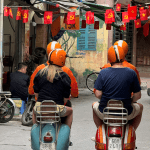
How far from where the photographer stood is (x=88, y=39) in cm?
2041

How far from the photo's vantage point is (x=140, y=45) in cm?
2594

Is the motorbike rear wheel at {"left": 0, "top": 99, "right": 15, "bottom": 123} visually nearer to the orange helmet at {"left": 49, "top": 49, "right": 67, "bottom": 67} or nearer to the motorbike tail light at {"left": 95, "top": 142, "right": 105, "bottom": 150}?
the orange helmet at {"left": 49, "top": 49, "right": 67, "bottom": 67}

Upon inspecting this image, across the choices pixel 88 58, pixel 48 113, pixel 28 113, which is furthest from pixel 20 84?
pixel 88 58

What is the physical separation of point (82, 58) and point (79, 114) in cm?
918

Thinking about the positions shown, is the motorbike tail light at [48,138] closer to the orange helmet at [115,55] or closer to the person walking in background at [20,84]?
the orange helmet at [115,55]

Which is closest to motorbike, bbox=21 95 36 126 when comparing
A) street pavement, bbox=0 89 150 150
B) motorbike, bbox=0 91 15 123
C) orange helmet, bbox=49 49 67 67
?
street pavement, bbox=0 89 150 150

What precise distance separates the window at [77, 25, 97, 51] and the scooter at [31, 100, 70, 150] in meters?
15.6

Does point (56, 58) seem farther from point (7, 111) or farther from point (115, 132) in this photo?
point (7, 111)

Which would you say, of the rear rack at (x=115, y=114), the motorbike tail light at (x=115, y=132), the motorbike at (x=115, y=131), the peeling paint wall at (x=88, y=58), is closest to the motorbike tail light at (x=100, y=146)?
the motorbike at (x=115, y=131)

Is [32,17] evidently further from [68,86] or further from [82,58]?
[68,86]

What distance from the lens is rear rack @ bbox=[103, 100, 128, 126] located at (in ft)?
15.6

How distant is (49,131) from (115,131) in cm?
82

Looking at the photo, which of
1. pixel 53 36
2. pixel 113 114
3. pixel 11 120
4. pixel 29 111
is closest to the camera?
pixel 113 114

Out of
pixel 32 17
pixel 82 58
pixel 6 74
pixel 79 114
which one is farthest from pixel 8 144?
pixel 82 58
